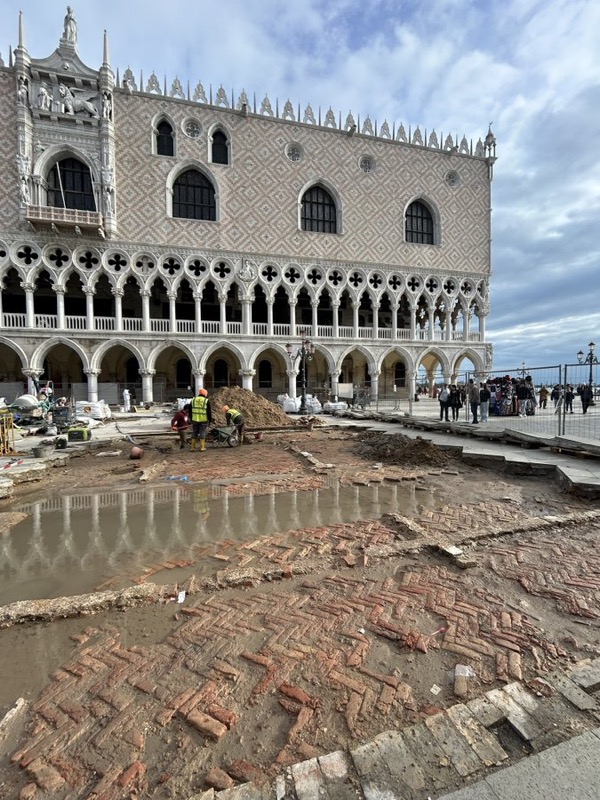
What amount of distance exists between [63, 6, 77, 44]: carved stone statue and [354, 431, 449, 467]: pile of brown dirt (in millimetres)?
33591

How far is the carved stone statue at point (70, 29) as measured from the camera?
25.5 meters

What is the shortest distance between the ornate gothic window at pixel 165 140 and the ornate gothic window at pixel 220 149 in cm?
296

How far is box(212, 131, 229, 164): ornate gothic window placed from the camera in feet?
94.1

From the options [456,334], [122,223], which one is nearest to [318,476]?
[122,223]

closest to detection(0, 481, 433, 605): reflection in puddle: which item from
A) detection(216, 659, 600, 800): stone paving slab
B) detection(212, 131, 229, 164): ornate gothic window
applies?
detection(216, 659, 600, 800): stone paving slab

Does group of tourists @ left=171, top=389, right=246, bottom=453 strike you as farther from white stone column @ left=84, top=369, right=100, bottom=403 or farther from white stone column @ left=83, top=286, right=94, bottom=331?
white stone column @ left=83, top=286, right=94, bottom=331

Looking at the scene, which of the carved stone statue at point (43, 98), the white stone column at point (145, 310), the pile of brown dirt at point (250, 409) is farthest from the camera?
the white stone column at point (145, 310)

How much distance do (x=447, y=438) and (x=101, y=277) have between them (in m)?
28.0

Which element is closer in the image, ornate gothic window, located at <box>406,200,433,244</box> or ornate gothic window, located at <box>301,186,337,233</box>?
ornate gothic window, located at <box>301,186,337,233</box>

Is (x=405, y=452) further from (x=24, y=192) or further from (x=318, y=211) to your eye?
(x=24, y=192)

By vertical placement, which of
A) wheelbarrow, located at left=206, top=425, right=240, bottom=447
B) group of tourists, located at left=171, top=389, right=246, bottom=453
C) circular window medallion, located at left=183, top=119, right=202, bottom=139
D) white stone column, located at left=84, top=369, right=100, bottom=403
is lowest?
wheelbarrow, located at left=206, top=425, right=240, bottom=447

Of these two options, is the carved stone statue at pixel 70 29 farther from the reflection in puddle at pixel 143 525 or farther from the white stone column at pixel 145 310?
the reflection in puddle at pixel 143 525

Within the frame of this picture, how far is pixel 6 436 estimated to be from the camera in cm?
1123

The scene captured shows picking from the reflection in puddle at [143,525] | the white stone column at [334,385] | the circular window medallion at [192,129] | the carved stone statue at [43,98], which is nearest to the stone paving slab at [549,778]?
the reflection in puddle at [143,525]
